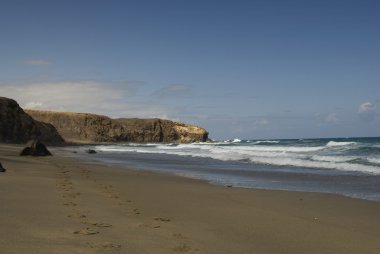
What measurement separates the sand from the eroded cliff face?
9317 cm

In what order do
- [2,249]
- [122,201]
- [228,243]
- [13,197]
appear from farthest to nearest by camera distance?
[122,201], [13,197], [228,243], [2,249]

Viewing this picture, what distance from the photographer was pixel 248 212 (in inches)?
292

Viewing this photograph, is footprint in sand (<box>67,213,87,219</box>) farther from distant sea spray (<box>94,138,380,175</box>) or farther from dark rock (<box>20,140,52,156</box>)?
dark rock (<box>20,140,52,156</box>)

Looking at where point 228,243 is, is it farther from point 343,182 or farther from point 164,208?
point 343,182

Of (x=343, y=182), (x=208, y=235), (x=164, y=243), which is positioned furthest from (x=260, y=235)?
(x=343, y=182)

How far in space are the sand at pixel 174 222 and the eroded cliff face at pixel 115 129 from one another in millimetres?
93166

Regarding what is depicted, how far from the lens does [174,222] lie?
6.22 meters

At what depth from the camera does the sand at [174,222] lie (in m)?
4.79


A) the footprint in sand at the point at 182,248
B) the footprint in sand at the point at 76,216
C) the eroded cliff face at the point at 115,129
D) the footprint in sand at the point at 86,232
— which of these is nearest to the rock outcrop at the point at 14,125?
the eroded cliff face at the point at 115,129

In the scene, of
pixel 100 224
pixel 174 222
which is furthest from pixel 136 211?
pixel 100 224

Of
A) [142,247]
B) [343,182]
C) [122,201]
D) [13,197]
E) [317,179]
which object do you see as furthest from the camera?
[317,179]

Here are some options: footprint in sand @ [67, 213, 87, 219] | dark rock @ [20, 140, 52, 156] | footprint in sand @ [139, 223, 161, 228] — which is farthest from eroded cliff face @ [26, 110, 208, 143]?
footprint in sand @ [139, 223, 161, 228]

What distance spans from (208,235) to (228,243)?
0.43 m

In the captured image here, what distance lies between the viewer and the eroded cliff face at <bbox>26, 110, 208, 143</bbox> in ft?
350
